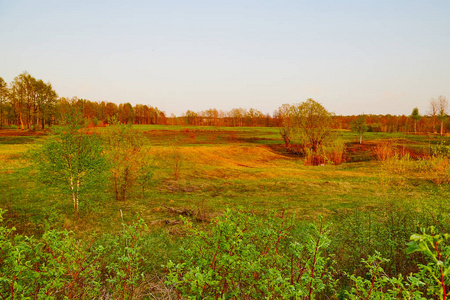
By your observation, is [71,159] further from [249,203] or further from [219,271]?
[219,271]

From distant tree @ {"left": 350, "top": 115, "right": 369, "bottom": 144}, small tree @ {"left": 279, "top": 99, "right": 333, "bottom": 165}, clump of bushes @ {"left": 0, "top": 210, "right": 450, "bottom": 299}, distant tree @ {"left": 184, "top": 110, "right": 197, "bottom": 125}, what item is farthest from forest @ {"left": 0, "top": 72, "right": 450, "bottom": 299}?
distant tree @ {"left": 184, "top": 110, "right": 197, "bottom": 125}

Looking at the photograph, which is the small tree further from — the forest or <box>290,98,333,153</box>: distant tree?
the forest

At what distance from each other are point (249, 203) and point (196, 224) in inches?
281

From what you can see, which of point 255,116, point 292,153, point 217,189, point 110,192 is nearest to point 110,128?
point 110,192

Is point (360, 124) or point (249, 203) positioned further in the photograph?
point (360, 124)

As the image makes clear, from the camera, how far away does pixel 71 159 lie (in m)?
12.3

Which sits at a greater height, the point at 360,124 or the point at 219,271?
the point at 360,124

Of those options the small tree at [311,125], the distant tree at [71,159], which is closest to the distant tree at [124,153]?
the distant tree at [71,159]

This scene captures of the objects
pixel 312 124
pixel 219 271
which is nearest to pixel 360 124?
pixel 312 124

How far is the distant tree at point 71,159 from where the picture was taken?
12.0 metres

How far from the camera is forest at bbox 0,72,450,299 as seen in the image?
3.09 m

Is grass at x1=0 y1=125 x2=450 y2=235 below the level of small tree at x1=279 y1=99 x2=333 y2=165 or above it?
below

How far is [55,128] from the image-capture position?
475 inches

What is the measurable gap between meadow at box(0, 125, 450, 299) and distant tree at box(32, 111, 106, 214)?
0.60 meters
